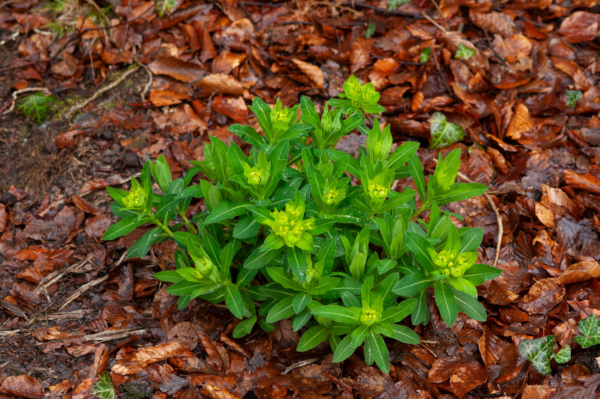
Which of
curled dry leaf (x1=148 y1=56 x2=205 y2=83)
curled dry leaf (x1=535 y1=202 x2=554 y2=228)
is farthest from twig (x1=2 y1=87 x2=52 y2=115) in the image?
curled dry leaf (x1=535 y1=202 x2=554 y2=228)

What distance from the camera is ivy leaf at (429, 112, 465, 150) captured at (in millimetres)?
4238

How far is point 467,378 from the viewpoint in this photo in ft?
9.77

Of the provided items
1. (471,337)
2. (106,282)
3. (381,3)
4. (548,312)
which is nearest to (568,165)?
(548,312)

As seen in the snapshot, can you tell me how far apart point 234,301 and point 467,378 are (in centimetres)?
164

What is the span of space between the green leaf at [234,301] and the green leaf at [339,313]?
1.62 ft

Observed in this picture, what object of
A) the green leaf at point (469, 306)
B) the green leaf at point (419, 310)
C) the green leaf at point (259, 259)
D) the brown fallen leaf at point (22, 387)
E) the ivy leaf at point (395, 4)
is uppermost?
the ivy leaf at point (395, 4)

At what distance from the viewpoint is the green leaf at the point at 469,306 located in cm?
264

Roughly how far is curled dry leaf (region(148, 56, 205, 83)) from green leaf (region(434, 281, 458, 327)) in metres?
3.43

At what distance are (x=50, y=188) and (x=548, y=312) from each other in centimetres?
428

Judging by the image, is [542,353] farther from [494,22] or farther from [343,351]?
[494,22]

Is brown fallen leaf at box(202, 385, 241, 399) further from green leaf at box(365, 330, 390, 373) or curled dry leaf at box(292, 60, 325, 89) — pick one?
curled dry leaf at box(292, 60, 325, 89)

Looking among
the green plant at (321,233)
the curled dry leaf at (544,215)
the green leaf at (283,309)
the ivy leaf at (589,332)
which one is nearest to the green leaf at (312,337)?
the green plant at (321,233)

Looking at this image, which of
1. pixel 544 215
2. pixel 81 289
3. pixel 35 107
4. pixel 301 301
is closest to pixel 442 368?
pixel 301 301

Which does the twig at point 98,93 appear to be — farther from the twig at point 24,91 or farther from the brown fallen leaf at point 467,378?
the brown fallen leaf at point 467,378
